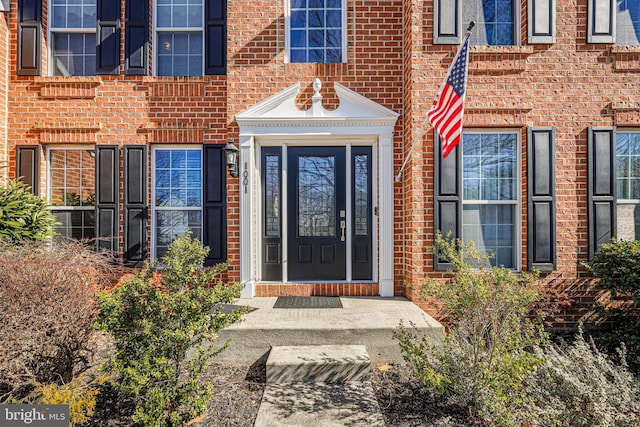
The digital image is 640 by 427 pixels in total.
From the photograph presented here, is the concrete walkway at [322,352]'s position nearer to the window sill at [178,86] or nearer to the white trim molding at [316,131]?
the white trim molding at [316,131]

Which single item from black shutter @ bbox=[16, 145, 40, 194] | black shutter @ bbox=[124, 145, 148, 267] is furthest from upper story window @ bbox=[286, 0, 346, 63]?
black shutter @ bbox=[16, 145, 40, 194]

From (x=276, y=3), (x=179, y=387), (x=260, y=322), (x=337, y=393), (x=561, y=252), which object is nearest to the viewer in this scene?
(x=179, y=387)

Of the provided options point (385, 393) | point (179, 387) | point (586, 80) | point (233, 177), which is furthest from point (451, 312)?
point (586, 80)

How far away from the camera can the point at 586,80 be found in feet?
16.4

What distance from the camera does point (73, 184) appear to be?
5.73 metres

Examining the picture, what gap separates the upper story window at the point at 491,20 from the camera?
5.18 metres

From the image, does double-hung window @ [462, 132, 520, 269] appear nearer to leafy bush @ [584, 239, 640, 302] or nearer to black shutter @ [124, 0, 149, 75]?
leafy bush @ [584, 239, 640, 302]

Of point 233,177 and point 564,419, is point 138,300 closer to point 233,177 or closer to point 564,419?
point 233,177

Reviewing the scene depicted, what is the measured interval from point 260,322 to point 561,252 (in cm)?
421

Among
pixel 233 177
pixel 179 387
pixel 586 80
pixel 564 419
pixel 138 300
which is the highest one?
pixel 586 80

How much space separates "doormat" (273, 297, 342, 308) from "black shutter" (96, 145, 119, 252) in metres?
2.76

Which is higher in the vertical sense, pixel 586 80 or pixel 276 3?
pixel 276 3

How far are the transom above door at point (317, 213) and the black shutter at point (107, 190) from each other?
228 cm

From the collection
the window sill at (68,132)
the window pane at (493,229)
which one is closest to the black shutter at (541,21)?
the window pane at (493,229)
